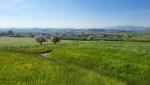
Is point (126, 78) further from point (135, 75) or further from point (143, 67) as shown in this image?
point (143, 67)

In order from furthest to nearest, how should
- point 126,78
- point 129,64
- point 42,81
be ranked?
1. point 129,64
2. point 126,78
3. point 42,81

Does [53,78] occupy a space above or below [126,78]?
above

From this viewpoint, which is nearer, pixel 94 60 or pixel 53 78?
pixel 53 78

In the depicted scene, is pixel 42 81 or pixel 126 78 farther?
pixel 126 78

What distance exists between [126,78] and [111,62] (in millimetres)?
8346

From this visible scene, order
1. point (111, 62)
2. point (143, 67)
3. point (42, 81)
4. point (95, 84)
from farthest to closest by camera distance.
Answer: point (111, 62) → point (143, 67) → point (95, 84) → point (42, 81)

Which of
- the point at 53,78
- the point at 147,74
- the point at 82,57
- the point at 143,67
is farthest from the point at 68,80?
the point at 82,57

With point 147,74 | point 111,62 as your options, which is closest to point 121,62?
point 111,62

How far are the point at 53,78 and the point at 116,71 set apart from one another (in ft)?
46.5

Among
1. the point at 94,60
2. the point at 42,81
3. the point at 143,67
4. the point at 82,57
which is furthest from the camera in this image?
the point at 82,57

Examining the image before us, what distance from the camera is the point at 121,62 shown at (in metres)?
36.9

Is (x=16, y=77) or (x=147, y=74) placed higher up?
(x=16, y=77)

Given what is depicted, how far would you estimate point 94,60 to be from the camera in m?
41.9

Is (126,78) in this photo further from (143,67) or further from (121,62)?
(121,62)
